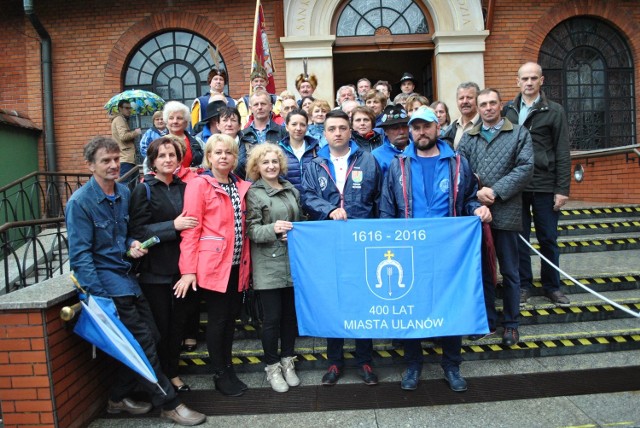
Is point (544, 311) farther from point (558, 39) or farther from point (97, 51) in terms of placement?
point (97, 51)

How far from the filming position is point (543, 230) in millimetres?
4980

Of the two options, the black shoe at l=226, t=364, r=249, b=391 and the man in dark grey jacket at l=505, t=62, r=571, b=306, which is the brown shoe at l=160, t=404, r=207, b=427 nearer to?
the black shoe at l=226, t=364, r=249, b=391

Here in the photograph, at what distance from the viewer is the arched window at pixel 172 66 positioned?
33.2 ft

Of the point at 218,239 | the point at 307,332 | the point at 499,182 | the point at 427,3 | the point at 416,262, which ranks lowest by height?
the point at 307,332

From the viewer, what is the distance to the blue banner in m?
3.91

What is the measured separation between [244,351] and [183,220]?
1.55 m

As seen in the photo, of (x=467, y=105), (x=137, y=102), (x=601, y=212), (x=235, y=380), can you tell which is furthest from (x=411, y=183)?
(x=601, y=212)

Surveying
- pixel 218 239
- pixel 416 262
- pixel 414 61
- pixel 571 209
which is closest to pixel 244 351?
pixel 218 239

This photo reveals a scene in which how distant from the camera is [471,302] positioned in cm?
389

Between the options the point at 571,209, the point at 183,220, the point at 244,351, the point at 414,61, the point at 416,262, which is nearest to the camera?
the point at 183,220

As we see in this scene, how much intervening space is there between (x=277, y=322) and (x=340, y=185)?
1287 millimetres

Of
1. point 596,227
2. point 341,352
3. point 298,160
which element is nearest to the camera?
point 341,352

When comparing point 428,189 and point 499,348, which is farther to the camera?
point 499,348

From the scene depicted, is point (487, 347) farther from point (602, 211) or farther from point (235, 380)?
point (602, 211)
